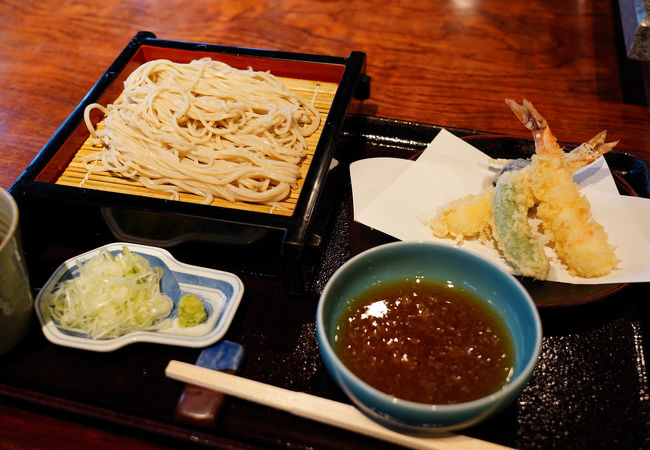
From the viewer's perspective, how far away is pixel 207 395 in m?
1.46

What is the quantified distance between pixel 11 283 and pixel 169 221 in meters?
0.48

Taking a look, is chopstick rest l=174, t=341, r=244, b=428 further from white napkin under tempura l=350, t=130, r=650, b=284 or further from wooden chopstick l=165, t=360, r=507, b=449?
white napkin under tempura l=350, t=130, r=650, b=284

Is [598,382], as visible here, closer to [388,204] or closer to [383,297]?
[383,297]

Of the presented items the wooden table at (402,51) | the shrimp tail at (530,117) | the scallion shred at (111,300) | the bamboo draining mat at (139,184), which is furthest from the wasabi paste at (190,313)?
the shrimp tail at (530,117)

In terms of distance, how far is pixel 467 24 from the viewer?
10.5 ft

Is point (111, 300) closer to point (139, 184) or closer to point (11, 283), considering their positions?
point (11, 283)

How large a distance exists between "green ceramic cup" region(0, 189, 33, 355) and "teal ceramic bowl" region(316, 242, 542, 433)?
882 mm

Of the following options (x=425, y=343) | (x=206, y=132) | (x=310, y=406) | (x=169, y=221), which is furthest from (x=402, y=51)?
(x=310, y=406)

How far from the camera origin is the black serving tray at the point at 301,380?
57.3 inches

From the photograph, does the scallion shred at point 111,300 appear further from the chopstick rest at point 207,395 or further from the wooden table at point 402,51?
the wooden table at point 402,51

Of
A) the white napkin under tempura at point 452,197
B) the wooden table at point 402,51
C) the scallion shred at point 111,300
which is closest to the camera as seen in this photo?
the scallion shred at point 111,300

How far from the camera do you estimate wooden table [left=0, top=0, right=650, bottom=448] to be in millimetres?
2582

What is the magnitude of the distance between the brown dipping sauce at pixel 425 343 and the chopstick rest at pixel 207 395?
32 cm

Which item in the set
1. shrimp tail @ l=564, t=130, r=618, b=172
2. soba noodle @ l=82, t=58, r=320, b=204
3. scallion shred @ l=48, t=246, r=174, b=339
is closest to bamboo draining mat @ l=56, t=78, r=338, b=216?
soba noodle @ l=82, t=58, r=320, b=204
